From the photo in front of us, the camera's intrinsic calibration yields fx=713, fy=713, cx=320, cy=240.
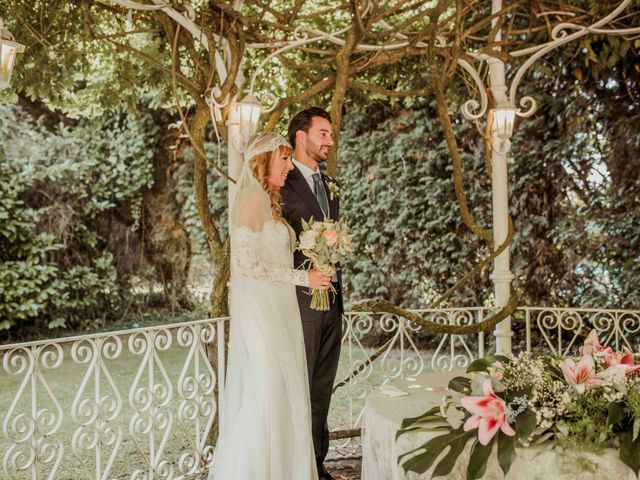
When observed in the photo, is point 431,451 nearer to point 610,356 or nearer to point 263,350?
point 610,356

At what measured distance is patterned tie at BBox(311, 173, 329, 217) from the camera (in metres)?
3.79

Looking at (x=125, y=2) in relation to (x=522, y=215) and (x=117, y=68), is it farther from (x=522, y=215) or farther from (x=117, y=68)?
(x=522, y=215)

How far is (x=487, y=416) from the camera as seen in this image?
1886mm

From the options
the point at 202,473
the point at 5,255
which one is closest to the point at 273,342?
the point at 202,473

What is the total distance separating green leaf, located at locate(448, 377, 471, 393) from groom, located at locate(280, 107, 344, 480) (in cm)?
142

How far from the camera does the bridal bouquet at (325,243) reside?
3291 mm

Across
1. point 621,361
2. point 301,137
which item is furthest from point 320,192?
point 621,361

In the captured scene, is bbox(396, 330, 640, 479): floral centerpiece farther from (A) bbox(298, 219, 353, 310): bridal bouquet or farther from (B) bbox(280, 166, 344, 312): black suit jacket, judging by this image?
(B) bbox(280, 166, 344, 312): black suit jacket

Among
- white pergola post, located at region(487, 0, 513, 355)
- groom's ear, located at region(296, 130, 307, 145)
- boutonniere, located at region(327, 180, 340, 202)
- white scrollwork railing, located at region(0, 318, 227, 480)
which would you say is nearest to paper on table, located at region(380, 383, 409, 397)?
white scrollwork railing, located at region(0, 318, 227, 480)

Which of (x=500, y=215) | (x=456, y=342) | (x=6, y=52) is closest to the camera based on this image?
(x=6, y=52)

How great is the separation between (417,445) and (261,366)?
4.16ft

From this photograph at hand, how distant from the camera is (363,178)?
8836 mm

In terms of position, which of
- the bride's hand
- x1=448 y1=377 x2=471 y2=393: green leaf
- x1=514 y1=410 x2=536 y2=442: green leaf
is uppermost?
the bride's hand

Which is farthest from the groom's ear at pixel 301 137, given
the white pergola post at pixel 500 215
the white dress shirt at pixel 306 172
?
the white pergola post at pixel 500 215
